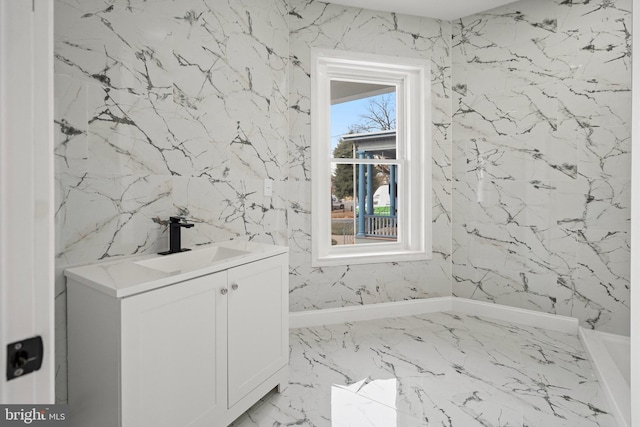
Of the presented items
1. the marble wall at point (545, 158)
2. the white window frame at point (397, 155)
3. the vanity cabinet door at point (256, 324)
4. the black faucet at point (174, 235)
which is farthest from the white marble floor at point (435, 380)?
the black faucet at point (174, 235)

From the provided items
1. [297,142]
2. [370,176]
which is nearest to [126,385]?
[297,142]

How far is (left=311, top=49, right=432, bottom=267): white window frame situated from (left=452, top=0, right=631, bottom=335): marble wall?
1.12 ft

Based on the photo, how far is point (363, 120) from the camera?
3250 millimetres

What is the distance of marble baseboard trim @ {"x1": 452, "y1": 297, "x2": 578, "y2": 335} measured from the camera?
2817 millimetres

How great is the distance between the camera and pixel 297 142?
9.44 feet

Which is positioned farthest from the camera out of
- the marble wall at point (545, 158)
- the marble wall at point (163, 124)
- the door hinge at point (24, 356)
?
the marble wall at point (545, 158)

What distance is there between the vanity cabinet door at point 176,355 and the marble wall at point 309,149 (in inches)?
54.5

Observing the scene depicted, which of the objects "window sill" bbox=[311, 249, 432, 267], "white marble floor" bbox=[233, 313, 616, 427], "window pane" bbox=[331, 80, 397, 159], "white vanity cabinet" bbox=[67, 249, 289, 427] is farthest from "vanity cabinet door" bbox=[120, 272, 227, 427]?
"window pane" bbox=[331, 80, 397, 159]

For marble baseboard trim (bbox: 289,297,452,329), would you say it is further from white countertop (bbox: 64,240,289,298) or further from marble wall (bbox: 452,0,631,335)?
white countertop (bbox: 64,240,289,298)

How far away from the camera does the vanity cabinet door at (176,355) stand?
1204 mm

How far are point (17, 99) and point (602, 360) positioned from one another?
308 cm

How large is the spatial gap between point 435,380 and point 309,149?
1918 millimetres

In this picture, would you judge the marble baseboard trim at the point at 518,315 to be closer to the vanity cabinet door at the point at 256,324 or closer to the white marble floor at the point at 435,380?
the white marble floor at the point at 435,380

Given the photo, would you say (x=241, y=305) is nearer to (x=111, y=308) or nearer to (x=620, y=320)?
(x=111, y=308)
